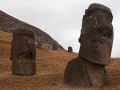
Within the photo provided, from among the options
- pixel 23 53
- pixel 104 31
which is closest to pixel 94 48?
pixel 104 31

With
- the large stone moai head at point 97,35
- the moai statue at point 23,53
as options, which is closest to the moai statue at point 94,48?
the large stone moai head at point 97,35

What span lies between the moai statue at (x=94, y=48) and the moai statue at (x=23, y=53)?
20.2 ft

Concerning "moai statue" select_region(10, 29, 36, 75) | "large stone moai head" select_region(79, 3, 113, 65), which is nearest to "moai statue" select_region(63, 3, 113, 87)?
"large stone moai head" select_region(79, 3, 113, 65)

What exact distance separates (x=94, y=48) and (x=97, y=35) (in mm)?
647

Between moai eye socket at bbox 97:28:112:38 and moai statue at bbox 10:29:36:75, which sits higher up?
moai eye socket at bbox 97:28:112:38

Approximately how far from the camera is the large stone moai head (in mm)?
9977

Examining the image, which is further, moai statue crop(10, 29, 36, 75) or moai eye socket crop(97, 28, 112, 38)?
moai statue crop(10, 29, 36, 75)

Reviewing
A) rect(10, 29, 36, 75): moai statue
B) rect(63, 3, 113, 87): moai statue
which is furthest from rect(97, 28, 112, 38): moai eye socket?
rect(10, 29, 36, 75): moai statue

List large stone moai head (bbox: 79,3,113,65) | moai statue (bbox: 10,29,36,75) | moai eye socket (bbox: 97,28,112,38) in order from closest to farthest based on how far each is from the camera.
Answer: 1. large stone moai head (bbox: 79,3,113,65)
2. moai eye socket (bbox: 97,28,112,38)
3. moai statue (bbox: 10,29,36,75)

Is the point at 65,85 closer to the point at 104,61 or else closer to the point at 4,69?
the point at 104,61

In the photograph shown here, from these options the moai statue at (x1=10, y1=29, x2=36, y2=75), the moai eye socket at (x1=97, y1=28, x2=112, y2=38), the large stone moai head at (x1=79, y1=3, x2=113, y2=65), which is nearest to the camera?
the large stone moai head at (x1=79, y1=3, x2=113, y2=65)

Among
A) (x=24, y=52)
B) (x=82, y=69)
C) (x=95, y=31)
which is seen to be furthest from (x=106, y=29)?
(x=24, y=52)

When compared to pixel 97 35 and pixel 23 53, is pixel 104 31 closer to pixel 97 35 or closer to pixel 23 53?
pixel 97 35

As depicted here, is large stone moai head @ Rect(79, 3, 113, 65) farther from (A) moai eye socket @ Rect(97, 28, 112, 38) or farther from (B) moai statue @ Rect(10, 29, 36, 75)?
(B) moai statue @ Rect(10, 29, 36, 75)
